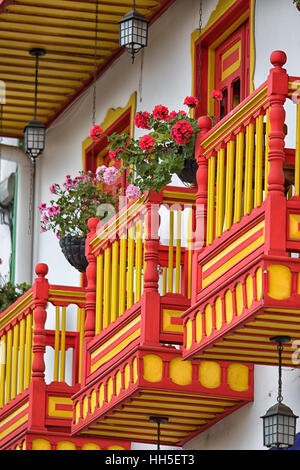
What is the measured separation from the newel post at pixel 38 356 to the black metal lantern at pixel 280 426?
3435 millimetres

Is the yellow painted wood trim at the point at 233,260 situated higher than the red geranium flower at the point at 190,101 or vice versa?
the red geranium flower at the point at 190,101

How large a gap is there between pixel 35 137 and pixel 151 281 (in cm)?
638

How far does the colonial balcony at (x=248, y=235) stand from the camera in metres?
A: 8.98

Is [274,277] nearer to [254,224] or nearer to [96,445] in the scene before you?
[254,224]

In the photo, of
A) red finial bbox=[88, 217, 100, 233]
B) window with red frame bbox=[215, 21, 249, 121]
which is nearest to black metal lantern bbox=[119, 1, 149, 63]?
window with red frame bbox=[215, 21, 249, 121]

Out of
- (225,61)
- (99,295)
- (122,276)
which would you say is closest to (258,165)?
(122,276)

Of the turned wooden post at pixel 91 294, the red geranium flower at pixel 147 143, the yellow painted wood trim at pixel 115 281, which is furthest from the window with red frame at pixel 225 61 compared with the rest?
the yellow painted wood trim at pixel 115 281

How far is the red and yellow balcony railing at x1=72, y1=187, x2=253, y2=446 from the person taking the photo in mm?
10867

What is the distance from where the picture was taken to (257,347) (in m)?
10.1

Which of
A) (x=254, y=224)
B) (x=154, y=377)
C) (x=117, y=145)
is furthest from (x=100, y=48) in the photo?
(x=254, y=224)

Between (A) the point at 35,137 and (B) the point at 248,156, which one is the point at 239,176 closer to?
(B) the point at 248,156

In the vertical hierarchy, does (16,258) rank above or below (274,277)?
above

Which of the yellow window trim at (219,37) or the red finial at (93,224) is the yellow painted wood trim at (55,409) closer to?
the red finial at (93,224)
